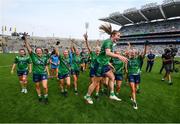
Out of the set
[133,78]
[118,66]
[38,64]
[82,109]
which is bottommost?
[82,109]

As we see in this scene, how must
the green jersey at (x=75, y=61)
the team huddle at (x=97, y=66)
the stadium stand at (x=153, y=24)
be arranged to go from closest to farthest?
the team huddle at (x=97, y=66), the green jersey at (x=75, y=61), the stadium stand at (x=153, y=24)

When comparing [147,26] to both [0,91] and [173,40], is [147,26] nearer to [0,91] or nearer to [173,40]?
[173,40]

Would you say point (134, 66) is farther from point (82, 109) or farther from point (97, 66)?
point (82, 109)

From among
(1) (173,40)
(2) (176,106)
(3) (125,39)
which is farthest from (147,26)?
(2) (176,106)

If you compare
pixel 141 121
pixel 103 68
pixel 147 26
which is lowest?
pixel 141 121

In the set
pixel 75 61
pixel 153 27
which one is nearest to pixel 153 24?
pixel 153 27

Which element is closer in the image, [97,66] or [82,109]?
[97,66]

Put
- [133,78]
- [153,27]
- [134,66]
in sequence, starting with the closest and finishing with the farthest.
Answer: [133,78] → [134,66] → [153,27]

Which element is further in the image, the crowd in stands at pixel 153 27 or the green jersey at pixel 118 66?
the crowd in stands at pixel 153 27

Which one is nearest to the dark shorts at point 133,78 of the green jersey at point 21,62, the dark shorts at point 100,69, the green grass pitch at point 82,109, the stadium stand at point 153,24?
the green grass pitch at point 82,109

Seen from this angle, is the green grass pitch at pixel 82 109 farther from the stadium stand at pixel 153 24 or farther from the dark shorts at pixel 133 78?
the stadium stand at pixel 153 24

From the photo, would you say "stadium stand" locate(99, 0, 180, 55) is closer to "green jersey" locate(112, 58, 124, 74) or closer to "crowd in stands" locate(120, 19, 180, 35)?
"crowd in stands" locate(120, 19, 180, 35)

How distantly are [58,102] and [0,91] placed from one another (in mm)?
3627

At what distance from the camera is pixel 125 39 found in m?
94.6
